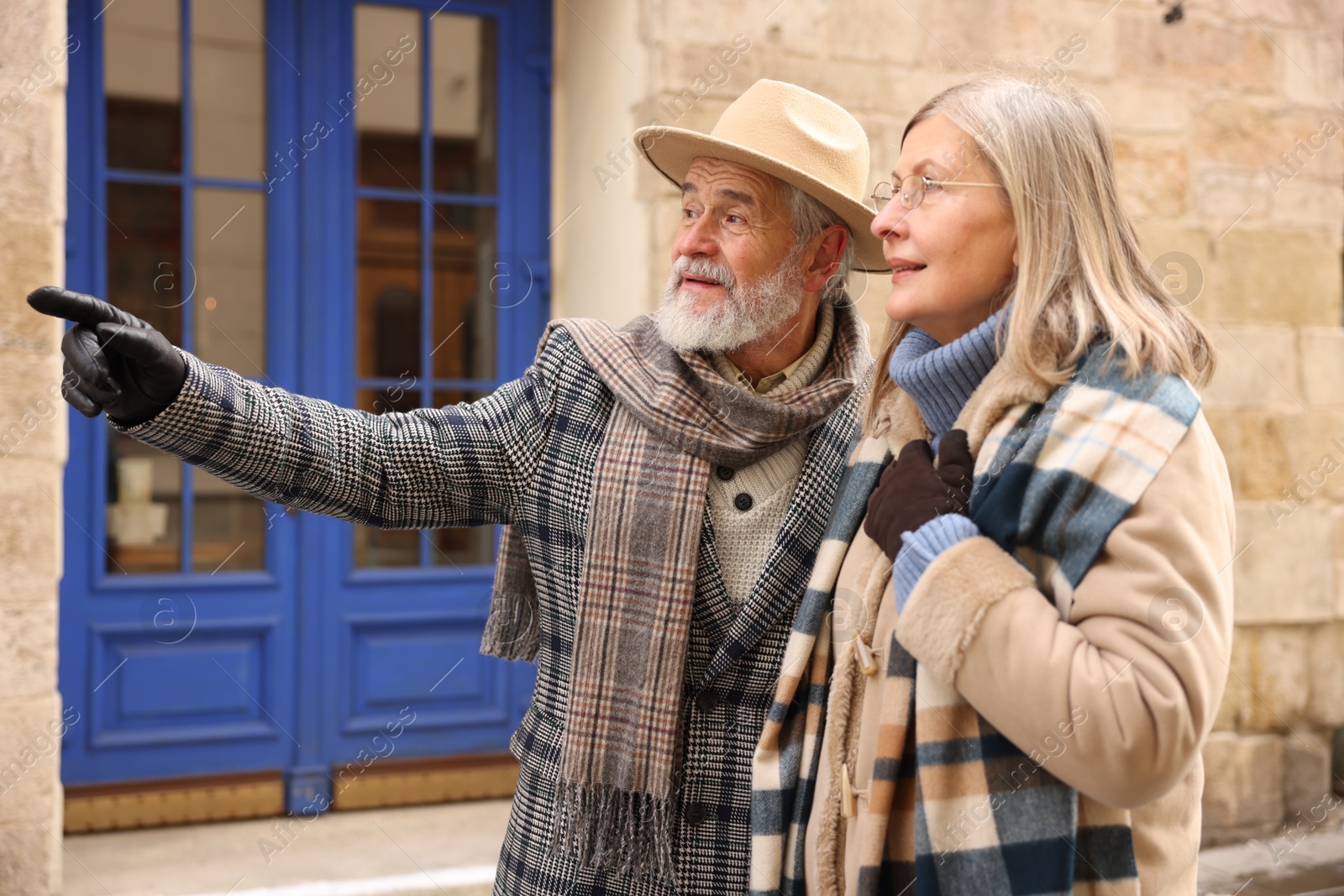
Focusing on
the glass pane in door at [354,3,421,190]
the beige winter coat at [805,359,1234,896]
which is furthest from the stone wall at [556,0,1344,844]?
the beige winter coat at [805,359,1234,896]

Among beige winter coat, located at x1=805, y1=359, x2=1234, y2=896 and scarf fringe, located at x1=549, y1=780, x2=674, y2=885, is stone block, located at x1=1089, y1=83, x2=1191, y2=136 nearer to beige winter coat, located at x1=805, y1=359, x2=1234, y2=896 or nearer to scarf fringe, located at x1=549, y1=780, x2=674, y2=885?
beige winter coat, located at x1=805, y1=359, x2=1234, y2=896

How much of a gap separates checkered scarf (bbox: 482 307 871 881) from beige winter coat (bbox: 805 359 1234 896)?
0.47 m

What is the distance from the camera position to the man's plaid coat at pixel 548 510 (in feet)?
5.86

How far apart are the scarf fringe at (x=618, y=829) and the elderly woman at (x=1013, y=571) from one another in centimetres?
17

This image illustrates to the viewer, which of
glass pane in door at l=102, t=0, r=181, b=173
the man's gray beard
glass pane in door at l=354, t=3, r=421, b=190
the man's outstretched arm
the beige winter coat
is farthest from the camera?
glass pane in door at l=354, t=3, r=421, b=190

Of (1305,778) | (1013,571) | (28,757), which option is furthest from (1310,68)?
(28,757)

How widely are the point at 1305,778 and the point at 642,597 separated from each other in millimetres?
3819

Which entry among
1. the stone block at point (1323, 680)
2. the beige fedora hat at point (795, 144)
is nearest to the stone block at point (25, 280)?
the beige fedora hat at point (795, 144)

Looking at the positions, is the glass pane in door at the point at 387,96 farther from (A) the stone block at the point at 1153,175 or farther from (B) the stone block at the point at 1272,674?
(B) the stone block at the point at 1272,674

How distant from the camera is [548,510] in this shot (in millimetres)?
1927

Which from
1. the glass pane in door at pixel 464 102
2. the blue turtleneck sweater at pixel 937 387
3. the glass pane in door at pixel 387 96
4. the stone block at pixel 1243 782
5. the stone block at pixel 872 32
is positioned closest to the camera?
the blue turtleneck sweater at pixel 937 387

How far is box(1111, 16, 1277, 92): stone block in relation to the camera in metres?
4.32

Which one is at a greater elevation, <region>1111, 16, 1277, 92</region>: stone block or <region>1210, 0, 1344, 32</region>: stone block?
<region>1210, 0, 1344, 32</region>: stone block

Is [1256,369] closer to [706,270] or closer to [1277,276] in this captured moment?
[1277,276]
